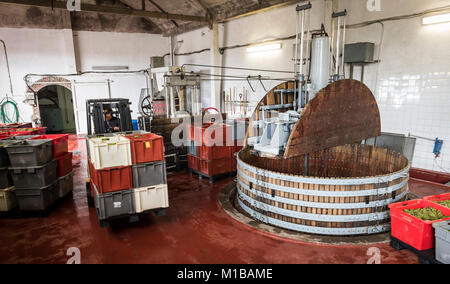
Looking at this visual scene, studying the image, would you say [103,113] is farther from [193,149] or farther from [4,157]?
[193,149]

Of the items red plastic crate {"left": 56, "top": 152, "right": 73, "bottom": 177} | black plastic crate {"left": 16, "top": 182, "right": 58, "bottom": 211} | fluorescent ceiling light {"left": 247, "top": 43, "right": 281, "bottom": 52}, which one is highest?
fluorescent ceiling light {"left": 247, "top": 43, "right": 281, "bottom": 52}

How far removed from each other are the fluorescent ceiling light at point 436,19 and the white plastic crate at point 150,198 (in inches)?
286

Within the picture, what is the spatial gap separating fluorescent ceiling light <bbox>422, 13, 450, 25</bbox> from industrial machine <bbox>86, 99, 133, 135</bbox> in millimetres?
7556

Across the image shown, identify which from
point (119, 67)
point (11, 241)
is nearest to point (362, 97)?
point (11, 241)

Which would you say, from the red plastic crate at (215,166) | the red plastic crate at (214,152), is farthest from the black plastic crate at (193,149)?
the red plastic crate at (215,166)

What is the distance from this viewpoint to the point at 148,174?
17.3 feet

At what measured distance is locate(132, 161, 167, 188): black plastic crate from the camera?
16.9 ft

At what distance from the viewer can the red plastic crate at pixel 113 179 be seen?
4.88m

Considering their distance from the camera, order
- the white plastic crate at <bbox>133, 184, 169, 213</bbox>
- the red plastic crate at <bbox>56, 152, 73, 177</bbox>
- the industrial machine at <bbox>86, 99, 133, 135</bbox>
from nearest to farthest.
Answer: the white plastic crate at <bbox>133, 184, 169, 213</bbox>, the red plastic crate at <bbox>56, 152, 73, 177</bbox>, the industrial machine at <bbox>86, 99, 133, 135</bbox>

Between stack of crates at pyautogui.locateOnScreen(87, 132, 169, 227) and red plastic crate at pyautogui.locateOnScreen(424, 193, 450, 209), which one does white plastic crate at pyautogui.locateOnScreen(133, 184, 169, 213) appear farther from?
red plastic crate at pyautogui.locateOnScreen(424, 193, 450, 209)

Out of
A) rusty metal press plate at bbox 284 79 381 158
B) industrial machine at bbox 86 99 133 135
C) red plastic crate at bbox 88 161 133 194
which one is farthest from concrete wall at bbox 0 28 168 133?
rusty metal press plate at bbox 284 79 381 158

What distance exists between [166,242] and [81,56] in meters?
14.1

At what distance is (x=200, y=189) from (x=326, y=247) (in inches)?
143

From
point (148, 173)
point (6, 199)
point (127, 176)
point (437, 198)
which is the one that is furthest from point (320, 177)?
point (6, 199)
